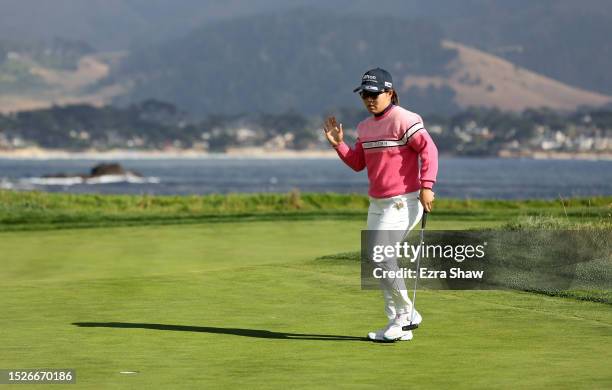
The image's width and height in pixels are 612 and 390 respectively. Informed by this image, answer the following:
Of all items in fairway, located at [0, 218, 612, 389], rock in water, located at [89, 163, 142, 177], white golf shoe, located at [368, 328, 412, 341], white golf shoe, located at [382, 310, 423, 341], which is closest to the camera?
fairway, located at [0, 218, 612, 389]

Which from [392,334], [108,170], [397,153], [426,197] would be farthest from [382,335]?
[108,170]

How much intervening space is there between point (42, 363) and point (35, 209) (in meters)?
24.9

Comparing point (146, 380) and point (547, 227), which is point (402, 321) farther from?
point (547, 227)

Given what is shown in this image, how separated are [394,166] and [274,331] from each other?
1.89m

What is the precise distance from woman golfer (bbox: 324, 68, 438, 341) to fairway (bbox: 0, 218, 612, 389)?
0.54 metres

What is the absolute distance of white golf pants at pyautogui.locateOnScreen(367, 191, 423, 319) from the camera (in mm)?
11258

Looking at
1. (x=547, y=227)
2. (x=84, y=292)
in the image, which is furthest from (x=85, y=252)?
(x=547, y=227)

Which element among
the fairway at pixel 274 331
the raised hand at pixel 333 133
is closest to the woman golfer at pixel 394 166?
the raised hand at pixel 333 133

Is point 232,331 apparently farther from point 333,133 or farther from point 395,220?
point 333,133

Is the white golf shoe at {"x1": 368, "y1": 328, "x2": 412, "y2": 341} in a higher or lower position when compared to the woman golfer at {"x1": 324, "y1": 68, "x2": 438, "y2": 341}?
lower

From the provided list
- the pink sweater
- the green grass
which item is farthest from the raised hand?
the green grass

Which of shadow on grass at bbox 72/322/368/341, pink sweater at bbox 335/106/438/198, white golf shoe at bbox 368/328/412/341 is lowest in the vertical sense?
shadow on grass at bbox 72/322/368/341

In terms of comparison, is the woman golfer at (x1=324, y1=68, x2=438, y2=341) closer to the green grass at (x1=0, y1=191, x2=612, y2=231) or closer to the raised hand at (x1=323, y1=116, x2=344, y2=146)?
the raised hand at (x1=323, y1=116, x2=344, y2=146)

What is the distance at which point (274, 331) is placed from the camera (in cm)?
1159
